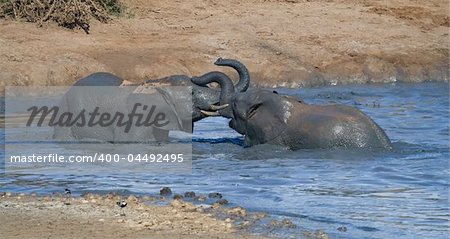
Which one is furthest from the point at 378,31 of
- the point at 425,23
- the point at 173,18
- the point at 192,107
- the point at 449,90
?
the point at 192,107

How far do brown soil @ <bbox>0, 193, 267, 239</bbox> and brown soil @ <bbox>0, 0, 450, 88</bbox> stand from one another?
9.97 meters

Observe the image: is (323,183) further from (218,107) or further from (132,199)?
(218,107)

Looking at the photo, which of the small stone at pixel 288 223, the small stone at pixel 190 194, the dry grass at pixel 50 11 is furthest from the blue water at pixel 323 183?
the dry grass at pixel 50 11

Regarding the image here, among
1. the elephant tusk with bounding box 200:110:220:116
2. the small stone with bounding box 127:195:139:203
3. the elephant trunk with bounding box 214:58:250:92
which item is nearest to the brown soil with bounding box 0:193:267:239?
the small stone with bounding box 127:195:139:203

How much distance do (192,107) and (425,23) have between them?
11296 mm

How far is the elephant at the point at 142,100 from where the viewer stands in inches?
465

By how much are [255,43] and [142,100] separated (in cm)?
895

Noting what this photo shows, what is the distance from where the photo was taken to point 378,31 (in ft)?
71.3

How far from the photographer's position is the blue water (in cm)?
791

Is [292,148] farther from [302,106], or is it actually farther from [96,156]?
[96,156]

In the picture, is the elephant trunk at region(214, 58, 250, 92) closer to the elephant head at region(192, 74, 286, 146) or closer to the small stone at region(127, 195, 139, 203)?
the elephant head at region(192, 74, 286, 146)

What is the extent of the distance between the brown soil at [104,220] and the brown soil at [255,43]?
9967mm

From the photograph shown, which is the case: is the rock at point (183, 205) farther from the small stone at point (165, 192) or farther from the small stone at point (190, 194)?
the small stone at point (165, 192)

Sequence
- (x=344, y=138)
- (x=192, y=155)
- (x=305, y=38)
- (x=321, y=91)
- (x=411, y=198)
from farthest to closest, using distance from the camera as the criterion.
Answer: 1. (x=305, y=38)
2. (x=321, y=91)
3. (x=192, y=155)
4. (x=344, y=138)
5. (x=411, y=198)
